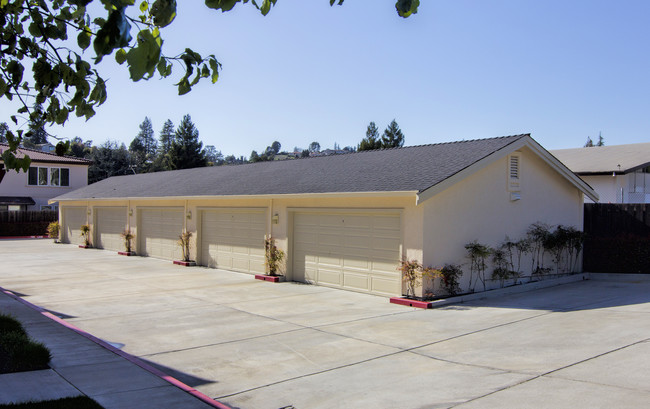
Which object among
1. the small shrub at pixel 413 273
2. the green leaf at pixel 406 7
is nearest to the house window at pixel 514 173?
the small shrub at pixel 413 273

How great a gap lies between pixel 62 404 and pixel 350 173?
12.2m

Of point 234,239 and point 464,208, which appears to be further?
point 234,239

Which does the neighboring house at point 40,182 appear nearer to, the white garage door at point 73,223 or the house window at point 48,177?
the house window at point 48,177

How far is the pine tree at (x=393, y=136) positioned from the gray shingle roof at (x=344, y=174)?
39449mm

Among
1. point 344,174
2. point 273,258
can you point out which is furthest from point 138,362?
point 344,174

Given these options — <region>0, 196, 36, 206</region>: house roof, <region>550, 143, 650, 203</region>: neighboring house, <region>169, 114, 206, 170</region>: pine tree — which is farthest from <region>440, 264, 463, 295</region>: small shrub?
<region>169, 114, 206, 170</region>: pine tree

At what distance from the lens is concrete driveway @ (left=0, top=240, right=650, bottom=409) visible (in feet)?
21.7

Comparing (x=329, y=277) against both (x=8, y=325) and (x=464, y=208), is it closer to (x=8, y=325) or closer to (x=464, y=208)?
(x=464, y=208)

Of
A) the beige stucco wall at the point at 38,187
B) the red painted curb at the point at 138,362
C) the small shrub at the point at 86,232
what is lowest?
the red painted curb at the point at 138,362

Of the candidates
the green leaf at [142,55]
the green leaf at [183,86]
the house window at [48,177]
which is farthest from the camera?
the house window at [48,177]

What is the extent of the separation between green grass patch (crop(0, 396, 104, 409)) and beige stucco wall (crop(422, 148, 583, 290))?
8.97 m

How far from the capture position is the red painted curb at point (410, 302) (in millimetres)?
12617

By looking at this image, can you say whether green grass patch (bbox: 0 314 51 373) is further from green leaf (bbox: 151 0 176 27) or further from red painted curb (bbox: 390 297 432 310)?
red painted curb (bbox: 390 297 432 310)

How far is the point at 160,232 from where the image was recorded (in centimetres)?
2419
